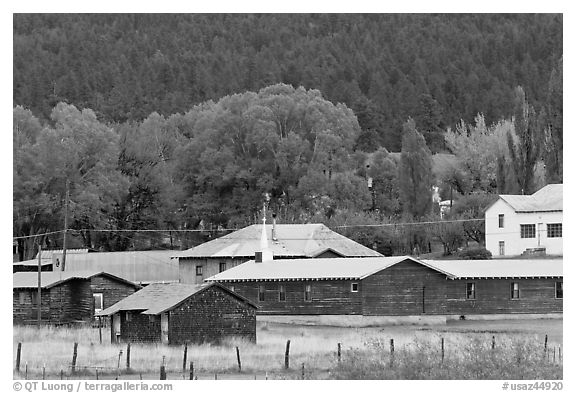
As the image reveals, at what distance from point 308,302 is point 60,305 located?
439 inches

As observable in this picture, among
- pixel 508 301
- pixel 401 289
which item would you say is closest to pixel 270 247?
pixel 401 289

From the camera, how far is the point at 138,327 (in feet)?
171

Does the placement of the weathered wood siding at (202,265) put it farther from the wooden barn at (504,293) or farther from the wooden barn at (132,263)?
the wooden barn at (504,293)

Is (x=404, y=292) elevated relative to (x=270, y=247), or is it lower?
lower

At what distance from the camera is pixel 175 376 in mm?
40062

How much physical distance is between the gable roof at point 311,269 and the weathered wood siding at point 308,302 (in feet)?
0.95

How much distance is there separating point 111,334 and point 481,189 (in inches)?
2387

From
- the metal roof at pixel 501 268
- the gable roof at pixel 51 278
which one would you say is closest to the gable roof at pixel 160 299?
the gable roof at pixel 51 278

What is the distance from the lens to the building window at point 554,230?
3127 inches

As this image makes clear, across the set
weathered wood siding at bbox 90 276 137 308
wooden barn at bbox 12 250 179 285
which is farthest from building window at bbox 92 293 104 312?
wooden barn at bbox 12 250 179 285

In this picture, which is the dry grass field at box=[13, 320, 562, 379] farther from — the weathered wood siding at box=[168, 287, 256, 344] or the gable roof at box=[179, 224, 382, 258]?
the gable roof at box=[179, 224, 382, 258]

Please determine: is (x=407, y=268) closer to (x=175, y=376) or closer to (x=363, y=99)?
(x=175, y=376)

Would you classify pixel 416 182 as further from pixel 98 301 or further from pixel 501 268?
pixel 98 301
